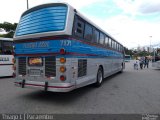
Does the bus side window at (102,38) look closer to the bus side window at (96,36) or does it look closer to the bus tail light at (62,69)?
the bus side window at (96,36)

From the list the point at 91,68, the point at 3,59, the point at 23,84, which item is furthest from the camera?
the point at 3,59

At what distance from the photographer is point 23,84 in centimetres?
605

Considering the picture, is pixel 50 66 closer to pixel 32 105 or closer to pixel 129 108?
pixel 32 105

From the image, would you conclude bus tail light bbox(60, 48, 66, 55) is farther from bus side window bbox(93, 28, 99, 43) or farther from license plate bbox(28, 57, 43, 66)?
bus side window bbox(93, 28, 99, 43)

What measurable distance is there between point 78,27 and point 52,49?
4.47 feet

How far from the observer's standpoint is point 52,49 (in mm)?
5469

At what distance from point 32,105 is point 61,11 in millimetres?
3196

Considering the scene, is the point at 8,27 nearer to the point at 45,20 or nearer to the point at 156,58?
the point at 156,58

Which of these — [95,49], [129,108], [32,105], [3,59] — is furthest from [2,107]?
[3,59]

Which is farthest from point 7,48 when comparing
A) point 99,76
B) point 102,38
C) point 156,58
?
point 156,58

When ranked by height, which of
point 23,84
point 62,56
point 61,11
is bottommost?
point 23,84

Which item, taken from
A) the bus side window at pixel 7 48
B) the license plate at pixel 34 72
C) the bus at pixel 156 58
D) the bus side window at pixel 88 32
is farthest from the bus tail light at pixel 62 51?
the bus at pixel 156 58

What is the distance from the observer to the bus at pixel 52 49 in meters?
5.35

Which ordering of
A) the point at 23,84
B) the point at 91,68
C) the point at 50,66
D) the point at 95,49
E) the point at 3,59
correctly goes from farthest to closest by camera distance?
the point at 3,59 → the point at 95,49 → the point at 91,68 → the point at 23,84 → the point at 50,66
